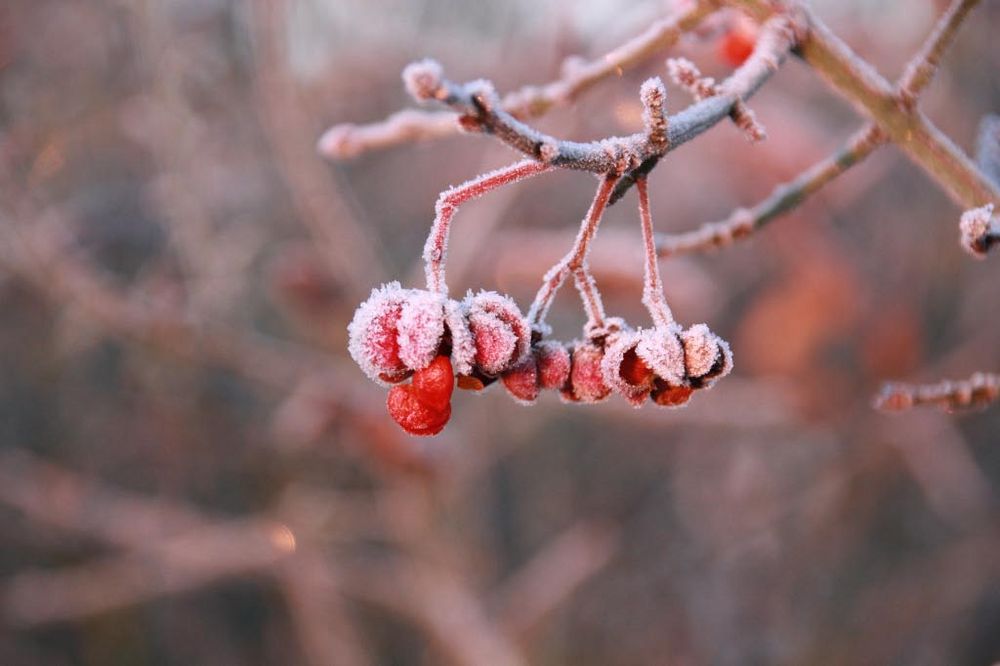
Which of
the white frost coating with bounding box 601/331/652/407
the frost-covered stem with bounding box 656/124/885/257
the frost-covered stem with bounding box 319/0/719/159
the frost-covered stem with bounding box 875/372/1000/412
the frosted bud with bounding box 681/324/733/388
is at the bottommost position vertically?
the frost-covered stem with bounding box 875/372/1000/412

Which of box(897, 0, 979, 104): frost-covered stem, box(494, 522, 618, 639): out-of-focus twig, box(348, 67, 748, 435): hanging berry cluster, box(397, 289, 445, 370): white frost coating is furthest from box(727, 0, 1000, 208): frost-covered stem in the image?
box(494, 522, 618, 639): out-of-focus twig

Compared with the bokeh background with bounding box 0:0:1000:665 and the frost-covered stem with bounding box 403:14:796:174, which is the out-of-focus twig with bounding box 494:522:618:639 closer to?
the bokeh background with bounding box 0:0:1000:665

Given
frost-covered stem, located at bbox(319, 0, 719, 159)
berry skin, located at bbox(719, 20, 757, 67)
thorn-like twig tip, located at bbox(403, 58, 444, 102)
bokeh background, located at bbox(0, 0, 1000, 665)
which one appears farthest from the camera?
bokeh background, located at bbox(0, 0, 1000, 665)

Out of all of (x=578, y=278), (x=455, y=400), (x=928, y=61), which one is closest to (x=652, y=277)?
(x=578, y=278)

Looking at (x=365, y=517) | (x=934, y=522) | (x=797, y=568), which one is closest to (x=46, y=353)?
(x=365, y=517)

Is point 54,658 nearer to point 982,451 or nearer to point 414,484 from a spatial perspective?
point 414,484
